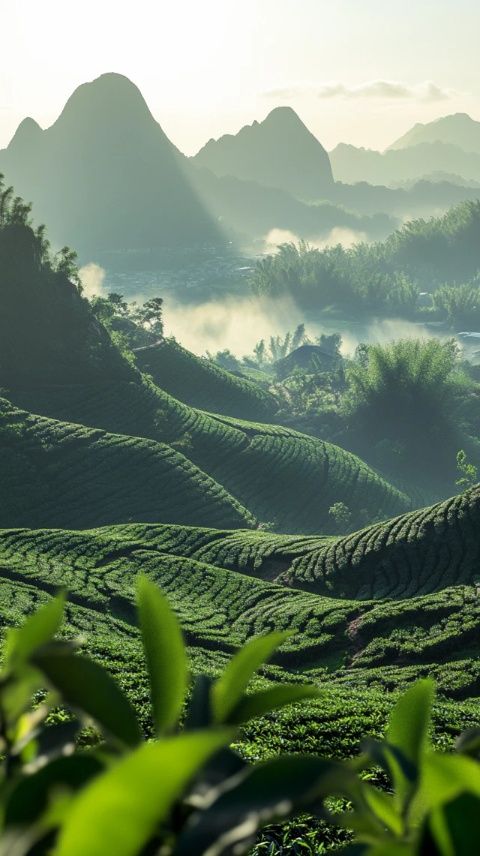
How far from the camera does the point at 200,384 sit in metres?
69.9

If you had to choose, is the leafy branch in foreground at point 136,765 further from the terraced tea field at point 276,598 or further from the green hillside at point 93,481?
the green hillside at point 93,481

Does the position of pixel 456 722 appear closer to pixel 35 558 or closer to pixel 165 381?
pixel 35 558

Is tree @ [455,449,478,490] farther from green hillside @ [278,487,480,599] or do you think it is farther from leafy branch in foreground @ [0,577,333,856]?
leafy branch in foreground @ [0,577,333,856]

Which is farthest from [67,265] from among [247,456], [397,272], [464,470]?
[397,272]

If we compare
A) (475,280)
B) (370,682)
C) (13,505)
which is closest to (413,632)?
(370,682)

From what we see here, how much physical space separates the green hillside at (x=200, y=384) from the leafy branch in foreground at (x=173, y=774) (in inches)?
2617

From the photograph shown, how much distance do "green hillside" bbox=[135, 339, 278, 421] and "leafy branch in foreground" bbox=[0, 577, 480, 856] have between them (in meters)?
66.5

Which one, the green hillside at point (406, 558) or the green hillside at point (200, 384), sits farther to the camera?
the green hillside at point (200, 384)

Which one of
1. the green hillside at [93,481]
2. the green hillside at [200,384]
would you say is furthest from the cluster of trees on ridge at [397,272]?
the green hillside at [93,481]

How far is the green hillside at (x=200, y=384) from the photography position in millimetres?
68312

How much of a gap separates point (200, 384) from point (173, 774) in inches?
2729

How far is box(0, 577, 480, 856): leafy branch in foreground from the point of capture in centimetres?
77

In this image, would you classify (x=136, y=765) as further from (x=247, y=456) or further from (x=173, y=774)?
→ (x=247, y=456)

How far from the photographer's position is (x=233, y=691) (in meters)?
1.22
